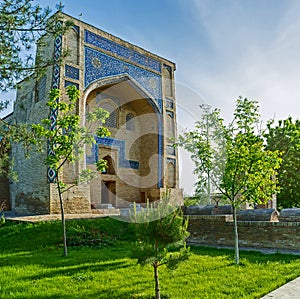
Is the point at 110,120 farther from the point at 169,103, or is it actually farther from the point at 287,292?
the point at 287,292

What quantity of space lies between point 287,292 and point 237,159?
9.70 feet

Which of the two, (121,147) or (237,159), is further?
(121,147)

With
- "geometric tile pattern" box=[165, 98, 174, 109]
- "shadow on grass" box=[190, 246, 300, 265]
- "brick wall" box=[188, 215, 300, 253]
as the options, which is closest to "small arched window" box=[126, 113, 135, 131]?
"geometric tile pattern" box=[165, 98, 174, 109]

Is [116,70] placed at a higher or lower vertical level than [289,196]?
higher

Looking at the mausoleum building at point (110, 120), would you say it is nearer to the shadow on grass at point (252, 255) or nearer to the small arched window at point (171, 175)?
the small arched window at point (171, 175)

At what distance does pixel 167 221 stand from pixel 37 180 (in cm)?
1087

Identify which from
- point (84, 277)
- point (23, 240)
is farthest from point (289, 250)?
point (23, 240)

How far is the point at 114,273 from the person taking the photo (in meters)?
5.83

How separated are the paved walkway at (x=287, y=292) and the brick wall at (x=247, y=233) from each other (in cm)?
369

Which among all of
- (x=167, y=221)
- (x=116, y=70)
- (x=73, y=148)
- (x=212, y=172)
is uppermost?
(x=116, y=70)

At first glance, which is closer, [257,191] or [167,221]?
[167,221]

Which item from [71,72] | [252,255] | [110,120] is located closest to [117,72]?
[71,72]

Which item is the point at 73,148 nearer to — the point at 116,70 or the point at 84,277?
the point at 84,277

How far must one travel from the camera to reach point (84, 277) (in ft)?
17.8
